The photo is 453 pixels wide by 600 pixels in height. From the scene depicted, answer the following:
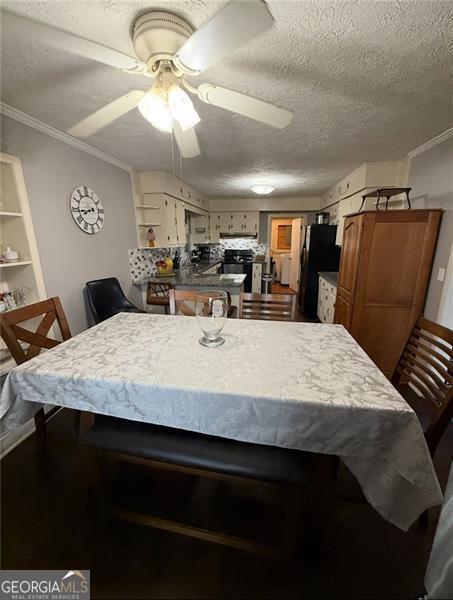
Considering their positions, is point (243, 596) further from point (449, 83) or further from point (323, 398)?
point (449, 83)

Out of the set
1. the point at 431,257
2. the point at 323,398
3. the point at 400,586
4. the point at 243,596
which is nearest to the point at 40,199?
the point at 323,398

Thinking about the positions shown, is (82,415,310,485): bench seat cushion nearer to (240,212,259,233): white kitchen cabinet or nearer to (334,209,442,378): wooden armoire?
(334,209,442,378): wooden armoire

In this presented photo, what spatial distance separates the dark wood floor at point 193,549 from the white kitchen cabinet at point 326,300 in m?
2.08

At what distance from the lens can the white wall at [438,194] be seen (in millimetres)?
1961

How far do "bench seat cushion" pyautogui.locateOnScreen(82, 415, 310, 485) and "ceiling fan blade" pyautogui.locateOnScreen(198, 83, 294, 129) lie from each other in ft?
4.84

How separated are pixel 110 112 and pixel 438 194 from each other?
2.53 metres

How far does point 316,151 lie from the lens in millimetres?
2445

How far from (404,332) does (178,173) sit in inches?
131

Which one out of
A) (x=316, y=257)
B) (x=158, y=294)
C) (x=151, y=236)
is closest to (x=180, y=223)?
(x=151, y=236)

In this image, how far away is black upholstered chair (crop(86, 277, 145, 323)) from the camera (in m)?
2.45

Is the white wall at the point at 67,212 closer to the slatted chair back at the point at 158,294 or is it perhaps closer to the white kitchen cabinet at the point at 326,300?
the slatted chair back at the point at 158,294

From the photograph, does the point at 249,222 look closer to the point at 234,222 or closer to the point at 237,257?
the point at 234,222

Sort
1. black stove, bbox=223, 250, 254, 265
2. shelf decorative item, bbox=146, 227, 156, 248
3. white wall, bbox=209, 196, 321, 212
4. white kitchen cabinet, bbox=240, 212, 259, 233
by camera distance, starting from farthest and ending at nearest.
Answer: black stove, bbox=223, 250, 254, 265 → white kitchen cabinet, bbox=240, 212, 259, 233 → white wall, bbox=209, 196, 321, 212 → shelf decorative item, bbox=146, 227, 156, 248

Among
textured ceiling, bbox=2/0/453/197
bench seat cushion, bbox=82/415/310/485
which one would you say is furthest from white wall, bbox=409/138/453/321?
bench seat cushion, bbox=82/415/310/485
